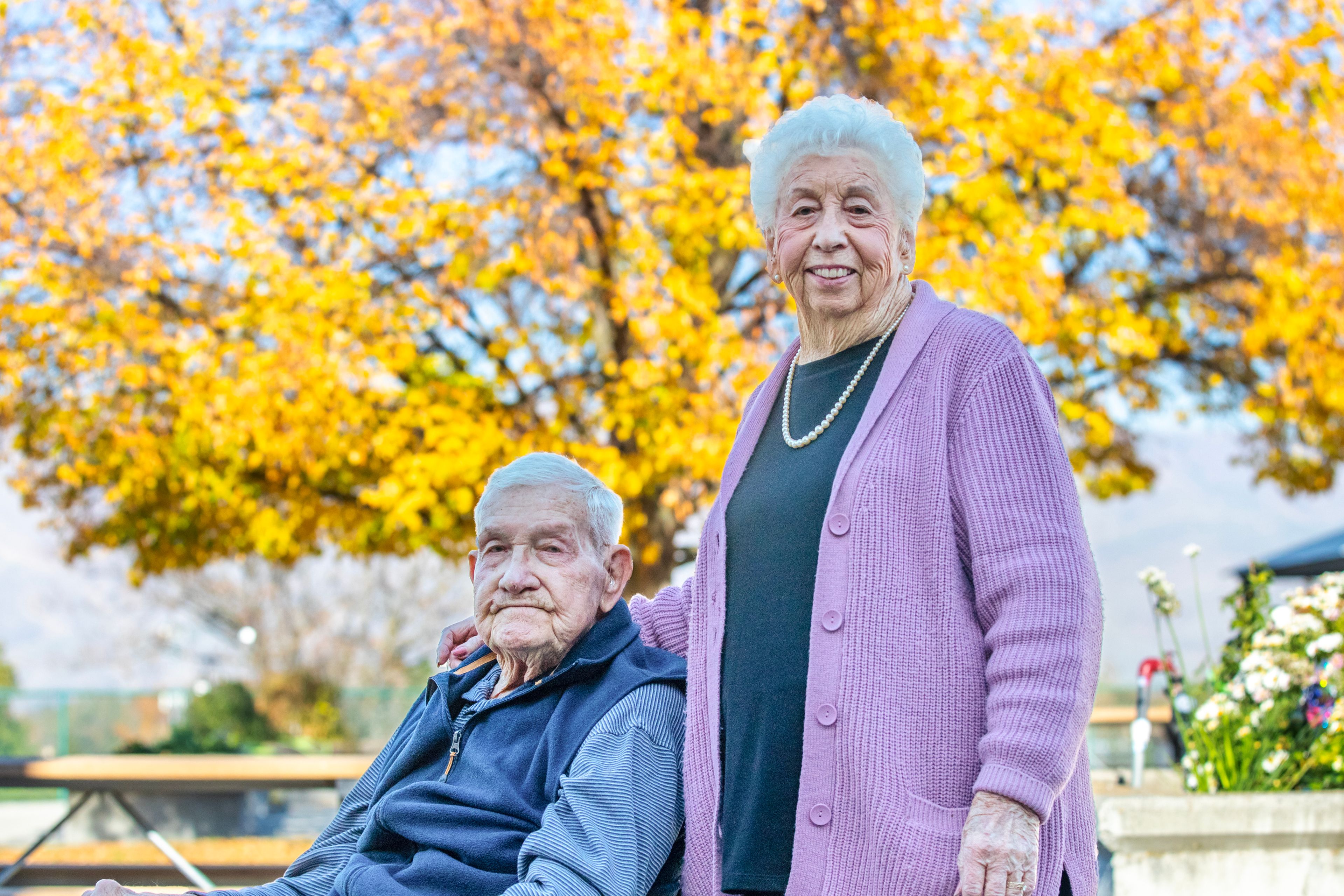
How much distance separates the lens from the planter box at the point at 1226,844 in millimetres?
3254

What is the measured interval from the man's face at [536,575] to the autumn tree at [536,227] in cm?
347

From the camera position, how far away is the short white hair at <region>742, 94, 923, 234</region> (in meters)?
1.69

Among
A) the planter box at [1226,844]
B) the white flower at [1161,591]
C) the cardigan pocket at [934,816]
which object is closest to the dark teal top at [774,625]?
the cardigan pocket at [934,816]

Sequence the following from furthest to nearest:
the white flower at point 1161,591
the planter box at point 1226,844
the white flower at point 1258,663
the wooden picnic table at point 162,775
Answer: the wooden picnic table at point 162,775 → the white flower at point 1161,591 → the white flower at point 1258,663 → the planter box at point 1226,844

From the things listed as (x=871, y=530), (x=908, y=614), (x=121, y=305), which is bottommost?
(x=908, y=614)

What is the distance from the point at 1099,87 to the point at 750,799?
21.1 ft

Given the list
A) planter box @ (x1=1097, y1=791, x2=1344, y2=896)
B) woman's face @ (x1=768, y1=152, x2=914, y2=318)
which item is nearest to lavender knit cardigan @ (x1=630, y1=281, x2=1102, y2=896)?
woman's face @ (x1=768, y1=152, x2=914, y2=318)

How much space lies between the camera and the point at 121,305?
258 inches

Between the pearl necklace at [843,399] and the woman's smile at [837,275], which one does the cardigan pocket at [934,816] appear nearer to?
the pearl necklace at [843,399]

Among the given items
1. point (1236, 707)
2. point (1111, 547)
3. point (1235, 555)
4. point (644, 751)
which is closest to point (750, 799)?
point (644, 751)

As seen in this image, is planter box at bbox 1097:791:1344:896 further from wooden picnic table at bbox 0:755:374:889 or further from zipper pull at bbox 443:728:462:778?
A: wooden picnic table at bbox 0:755:374:889

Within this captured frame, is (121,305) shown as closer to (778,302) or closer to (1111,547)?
(778,302)

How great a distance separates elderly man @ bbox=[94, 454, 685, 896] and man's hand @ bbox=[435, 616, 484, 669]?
0.03 m

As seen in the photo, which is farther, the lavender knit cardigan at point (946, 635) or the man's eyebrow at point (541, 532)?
the man's eyebrow at point (541, 532)
